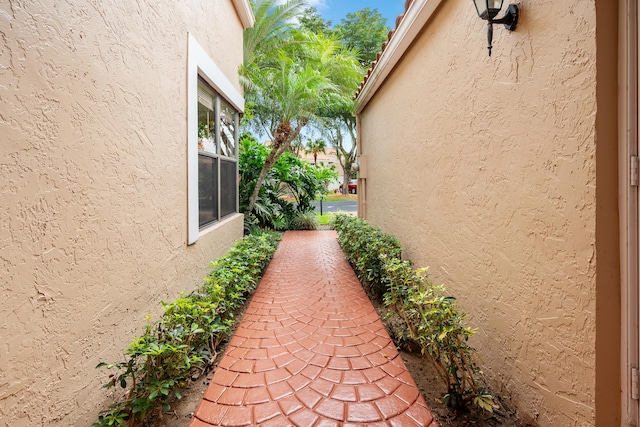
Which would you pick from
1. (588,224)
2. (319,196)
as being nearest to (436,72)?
(588,224)

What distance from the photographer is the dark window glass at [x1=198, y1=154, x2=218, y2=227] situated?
449 cm

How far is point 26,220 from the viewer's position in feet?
5.15

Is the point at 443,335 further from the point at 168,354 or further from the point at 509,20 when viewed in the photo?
the point at 509,20

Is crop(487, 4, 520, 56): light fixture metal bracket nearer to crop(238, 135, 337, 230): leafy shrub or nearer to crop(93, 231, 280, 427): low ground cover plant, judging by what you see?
crop(93, 231, 280, 427): low ground cover plant

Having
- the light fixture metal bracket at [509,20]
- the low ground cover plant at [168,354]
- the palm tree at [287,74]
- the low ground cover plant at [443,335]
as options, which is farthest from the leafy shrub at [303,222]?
the light fixture metal bracket at [509,20]

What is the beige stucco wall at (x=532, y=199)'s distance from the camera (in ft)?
5.14

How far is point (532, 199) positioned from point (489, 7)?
1461 mm

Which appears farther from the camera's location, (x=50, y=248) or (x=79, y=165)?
(x=79, y=165)

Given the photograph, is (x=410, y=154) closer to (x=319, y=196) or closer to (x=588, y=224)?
(x=588, y=224)

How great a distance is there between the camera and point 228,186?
6.14 m

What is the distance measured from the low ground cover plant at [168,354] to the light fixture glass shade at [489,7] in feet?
10.9

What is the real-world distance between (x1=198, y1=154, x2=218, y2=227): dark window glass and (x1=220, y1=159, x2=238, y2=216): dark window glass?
39cm

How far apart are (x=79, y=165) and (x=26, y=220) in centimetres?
50

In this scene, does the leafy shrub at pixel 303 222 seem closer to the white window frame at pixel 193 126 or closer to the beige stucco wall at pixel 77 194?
the white window frame at pixel 193 126
